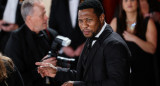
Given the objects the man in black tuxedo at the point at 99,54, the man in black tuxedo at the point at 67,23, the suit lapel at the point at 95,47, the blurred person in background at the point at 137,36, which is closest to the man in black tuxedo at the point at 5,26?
the man in black tuxedo at the point at 67,23

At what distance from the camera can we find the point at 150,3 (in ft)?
14.2

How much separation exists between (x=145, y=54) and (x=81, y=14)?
5.93 feet

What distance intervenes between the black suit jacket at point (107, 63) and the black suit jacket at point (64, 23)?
1.60 meters

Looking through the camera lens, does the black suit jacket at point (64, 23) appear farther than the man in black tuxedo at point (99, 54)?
Yes

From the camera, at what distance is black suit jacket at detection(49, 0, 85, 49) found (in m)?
3.89

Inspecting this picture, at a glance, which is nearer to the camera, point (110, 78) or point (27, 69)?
point (110, 78)

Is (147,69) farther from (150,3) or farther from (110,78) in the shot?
(110,78)

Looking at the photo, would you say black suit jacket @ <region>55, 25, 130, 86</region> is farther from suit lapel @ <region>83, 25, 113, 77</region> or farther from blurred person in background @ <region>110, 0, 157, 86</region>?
blurred person in background @ <region>110, 0, 157, 86</region>

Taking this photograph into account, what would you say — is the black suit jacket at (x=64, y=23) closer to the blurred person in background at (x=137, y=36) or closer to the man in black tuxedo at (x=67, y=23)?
the man in black tuxedo at (x=67, y=23)

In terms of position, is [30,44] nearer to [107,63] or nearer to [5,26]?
[107,63]

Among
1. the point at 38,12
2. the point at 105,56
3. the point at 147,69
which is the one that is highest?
the point at 38,12

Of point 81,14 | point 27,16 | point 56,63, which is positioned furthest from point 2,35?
point 81,14

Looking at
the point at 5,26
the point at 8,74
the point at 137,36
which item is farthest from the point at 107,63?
the point at 5,26

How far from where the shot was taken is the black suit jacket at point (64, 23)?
12.8 feet
